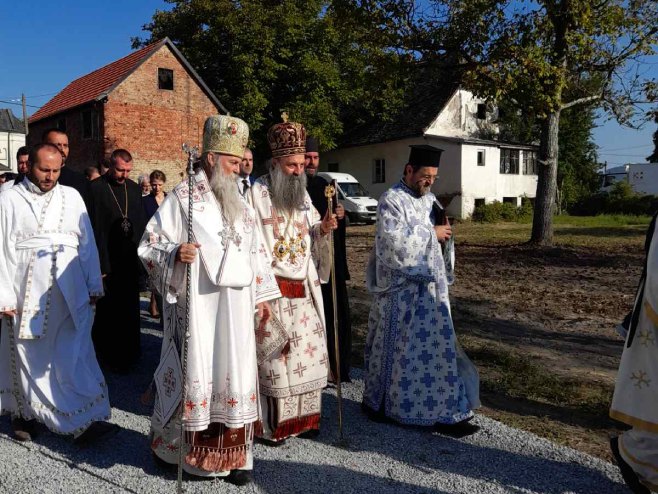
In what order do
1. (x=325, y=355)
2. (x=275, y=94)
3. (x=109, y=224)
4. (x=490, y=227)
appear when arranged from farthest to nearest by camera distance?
(x=275, y=94) < (x=490, y=227) < (x=109, y=224) < (x=325, y=355)

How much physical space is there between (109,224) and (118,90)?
22500 millimetres

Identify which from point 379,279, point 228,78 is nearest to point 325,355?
point 379,279

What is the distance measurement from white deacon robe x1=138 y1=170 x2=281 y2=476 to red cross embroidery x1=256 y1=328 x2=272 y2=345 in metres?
0.50

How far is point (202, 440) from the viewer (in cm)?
365

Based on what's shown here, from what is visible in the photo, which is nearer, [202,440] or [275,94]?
[202,440]

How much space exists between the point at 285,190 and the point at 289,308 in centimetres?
86

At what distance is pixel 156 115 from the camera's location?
28.0 metres

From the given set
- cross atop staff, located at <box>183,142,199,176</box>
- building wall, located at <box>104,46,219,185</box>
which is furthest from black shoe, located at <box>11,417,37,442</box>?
building wall, located at <box>104,46,219,185</box>

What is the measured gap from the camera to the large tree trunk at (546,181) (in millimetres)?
16078

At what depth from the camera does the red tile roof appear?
27.2 meters

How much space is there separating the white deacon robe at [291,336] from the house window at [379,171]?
96.0 ft

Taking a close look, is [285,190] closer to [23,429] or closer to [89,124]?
[23,429]

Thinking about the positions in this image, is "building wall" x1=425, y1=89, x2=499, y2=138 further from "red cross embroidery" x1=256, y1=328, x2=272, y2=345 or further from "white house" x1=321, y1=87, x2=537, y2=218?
"red cross embroidery" x1=256, y1=328, x2=272, y2=345

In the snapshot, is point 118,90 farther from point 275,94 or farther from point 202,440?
point 202,440
